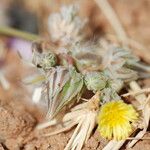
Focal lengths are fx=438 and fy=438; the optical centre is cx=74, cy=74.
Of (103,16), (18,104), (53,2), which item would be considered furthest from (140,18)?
(18,104)

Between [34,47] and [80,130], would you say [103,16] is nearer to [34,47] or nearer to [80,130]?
[34,47]

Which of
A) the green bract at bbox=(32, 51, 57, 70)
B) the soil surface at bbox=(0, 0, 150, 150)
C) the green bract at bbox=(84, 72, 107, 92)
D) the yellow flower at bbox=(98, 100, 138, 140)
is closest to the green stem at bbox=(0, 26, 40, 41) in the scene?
the soil surface at bbox=(0, 0, 150, 150)

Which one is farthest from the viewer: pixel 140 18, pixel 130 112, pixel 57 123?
pixel 140 18

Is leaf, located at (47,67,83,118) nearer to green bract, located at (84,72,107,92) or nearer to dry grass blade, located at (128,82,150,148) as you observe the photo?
green bract, located at (84,72,107,92)

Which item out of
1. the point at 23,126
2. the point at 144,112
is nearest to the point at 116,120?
the point at 144,112

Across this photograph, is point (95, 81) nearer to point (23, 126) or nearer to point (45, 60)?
point (45, 60)

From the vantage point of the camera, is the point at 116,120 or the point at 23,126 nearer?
the point at 116,120

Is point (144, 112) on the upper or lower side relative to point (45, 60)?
lower

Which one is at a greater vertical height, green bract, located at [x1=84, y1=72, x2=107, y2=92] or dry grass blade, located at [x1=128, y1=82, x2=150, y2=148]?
green bract, located at [x1=84, y1=72, x2=107, y2=92]
